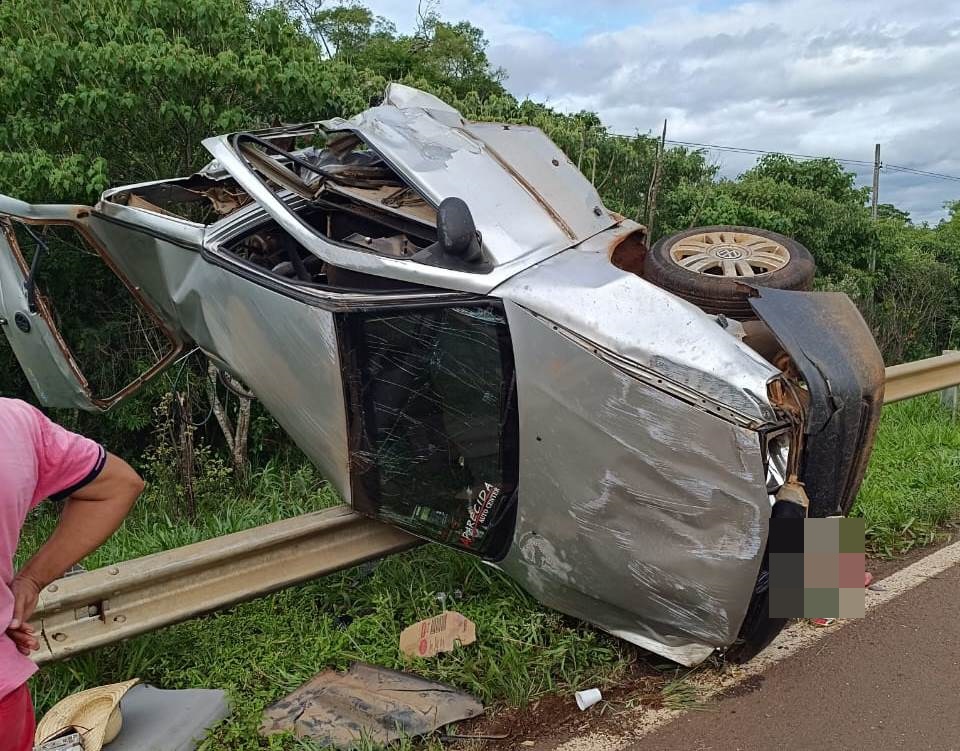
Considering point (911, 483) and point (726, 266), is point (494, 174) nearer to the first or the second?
point (726, 266)

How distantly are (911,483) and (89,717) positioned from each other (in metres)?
4.14

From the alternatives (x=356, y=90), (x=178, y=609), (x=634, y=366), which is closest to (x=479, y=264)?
(x=634, y=366)

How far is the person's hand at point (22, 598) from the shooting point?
184 centimetres

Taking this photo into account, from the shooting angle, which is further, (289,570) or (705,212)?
(705,212)

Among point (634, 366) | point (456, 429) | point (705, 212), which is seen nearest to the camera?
point (634, 366)

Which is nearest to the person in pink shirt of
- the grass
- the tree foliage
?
the grass

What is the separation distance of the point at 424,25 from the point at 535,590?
15739 mm

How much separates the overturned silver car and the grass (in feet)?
0.60

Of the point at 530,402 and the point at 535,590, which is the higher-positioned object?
the point at 530,402

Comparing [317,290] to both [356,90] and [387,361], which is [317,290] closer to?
[387,361]

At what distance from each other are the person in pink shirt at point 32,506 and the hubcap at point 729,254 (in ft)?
7.41

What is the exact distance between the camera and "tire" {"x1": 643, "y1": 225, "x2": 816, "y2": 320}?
10.4 feet

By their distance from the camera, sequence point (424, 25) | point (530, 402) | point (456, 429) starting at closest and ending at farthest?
point (530, 402), point (456, 429), point (424, 25)

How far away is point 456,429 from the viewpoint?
3068 mm
